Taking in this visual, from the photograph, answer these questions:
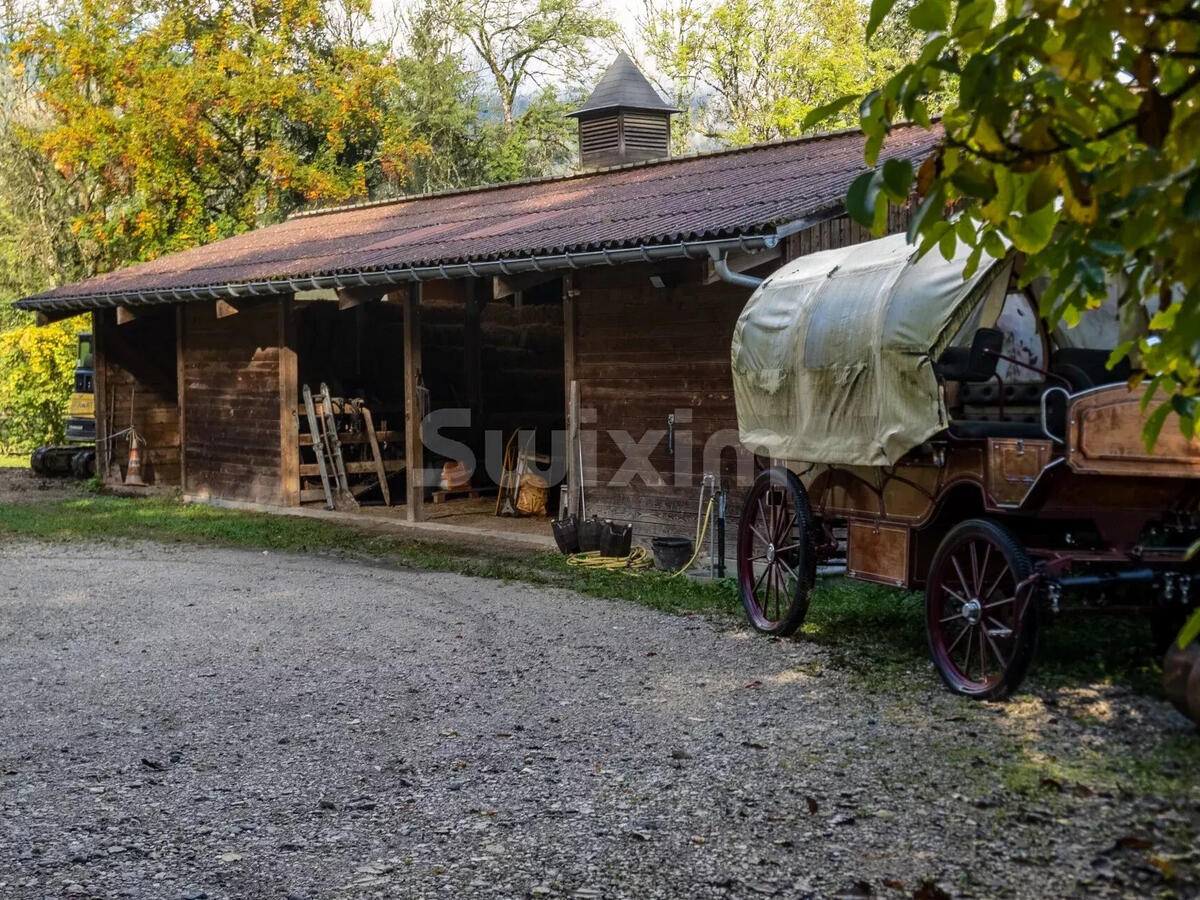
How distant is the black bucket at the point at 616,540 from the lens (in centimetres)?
1202

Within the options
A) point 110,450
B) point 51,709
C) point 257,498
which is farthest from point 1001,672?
point 110,450

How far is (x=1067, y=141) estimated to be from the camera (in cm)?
253

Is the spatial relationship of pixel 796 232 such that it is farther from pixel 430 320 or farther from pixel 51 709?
pixel 430 320

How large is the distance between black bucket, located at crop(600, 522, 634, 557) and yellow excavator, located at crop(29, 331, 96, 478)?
1320 centimetres

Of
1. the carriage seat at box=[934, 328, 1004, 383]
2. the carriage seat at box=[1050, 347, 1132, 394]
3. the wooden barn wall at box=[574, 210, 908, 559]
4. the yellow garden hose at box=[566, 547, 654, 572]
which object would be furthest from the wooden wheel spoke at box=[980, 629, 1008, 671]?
the wooden barn wall at box=[574, 210, 908, 559]

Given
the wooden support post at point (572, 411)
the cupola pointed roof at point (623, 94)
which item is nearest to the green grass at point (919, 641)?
the wooden support post at point (572, 411)

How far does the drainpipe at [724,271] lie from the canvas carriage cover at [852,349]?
1.95 meters

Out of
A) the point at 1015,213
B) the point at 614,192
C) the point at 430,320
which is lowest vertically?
the point at 1015,213

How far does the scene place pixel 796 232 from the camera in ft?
36.8

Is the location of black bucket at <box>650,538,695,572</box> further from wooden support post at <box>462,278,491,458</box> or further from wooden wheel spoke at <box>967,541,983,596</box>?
wooden support post at <box>462,278,491,458</box>

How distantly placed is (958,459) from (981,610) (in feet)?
2.72

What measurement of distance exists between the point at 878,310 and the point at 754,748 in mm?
2763

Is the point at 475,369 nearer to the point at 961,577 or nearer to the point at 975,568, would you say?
the point at 961,577

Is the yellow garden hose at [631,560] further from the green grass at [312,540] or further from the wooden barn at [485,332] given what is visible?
the wooden barn at [485,332]
